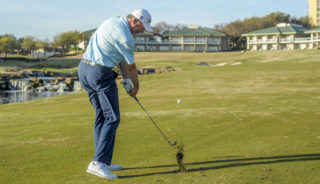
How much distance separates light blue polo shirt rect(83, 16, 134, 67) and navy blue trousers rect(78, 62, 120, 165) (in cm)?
17

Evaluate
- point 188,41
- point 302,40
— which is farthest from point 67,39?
point 302,40

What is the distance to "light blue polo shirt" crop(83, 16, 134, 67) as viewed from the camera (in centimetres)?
610

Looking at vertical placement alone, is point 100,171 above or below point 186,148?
above

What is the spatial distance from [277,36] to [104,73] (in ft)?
454

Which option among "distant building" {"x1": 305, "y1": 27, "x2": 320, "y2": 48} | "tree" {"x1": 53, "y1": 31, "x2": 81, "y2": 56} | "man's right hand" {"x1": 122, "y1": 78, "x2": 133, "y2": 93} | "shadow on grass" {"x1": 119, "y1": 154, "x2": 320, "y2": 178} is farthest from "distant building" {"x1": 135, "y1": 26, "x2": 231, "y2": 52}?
"man's right hand" {"x1": 122, "y1": 78, "x2": 133, "y2": 93}

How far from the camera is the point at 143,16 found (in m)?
6.22

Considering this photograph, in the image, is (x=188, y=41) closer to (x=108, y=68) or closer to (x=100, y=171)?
(x=108, y=68)

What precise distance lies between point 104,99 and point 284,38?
139768 mm

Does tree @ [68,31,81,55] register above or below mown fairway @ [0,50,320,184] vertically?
above

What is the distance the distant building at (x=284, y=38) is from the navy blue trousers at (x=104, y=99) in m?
134


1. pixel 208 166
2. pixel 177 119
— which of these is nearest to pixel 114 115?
pixel 208 166

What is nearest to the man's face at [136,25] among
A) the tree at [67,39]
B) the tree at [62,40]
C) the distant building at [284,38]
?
the distant building at [284,38]

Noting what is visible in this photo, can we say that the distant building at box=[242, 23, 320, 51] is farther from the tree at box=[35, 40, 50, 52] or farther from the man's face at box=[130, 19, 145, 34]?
the man's face at box=[130, 19, 145, 34]

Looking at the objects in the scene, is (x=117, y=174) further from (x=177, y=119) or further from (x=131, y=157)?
(x=177, y=119)
